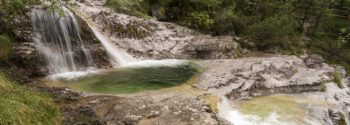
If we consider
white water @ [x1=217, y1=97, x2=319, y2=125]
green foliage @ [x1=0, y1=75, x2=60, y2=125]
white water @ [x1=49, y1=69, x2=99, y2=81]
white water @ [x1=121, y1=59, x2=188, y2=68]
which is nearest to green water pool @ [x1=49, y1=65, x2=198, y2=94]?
white water @ [x1=49, y1=69, x2=99, y2=81]

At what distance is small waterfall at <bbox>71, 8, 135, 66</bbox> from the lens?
12.3 m

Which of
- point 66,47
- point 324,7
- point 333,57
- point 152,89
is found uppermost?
point 324,7

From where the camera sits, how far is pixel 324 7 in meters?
21.0

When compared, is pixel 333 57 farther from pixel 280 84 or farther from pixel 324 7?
pixel 280 84

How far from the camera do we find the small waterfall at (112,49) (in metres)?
12.3

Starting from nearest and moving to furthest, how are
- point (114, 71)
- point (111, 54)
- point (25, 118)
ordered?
1. point (25, 118)
2. point (114, 71)
3. point (111, 54)

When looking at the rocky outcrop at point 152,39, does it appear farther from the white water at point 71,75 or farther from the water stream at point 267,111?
the water stream at point 267,111

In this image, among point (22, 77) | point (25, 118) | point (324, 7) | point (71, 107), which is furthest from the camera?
point (324, 7)

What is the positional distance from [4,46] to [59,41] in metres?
2.51

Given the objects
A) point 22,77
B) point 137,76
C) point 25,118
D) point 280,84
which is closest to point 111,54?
point 137,76

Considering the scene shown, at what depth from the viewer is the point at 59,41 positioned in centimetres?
1012

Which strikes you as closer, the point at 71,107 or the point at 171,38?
the point at 71,107

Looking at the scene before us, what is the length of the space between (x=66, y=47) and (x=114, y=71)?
312cm

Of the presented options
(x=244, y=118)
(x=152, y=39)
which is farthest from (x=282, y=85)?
(x=152, y=39)
